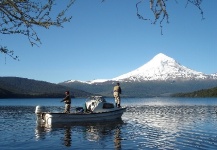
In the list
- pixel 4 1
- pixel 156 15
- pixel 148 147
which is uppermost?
pixel 4 1

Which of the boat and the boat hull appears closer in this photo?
the boat hull

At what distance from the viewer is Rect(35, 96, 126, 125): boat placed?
3775cm

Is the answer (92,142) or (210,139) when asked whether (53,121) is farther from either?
(210,139)

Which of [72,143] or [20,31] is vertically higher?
[20,31]

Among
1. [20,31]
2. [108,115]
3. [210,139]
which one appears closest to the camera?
[20,31]

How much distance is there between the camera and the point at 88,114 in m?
39.3

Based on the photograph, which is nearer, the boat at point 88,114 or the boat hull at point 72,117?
the boat hull at point 72,117

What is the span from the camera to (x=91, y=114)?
130 ft

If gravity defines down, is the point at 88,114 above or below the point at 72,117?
above

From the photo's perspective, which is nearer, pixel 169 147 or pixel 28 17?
pixel 28 17

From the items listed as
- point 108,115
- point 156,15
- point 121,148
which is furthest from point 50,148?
point 108,115

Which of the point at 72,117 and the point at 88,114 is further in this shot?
the point at 88,114

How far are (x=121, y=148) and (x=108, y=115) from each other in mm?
19736

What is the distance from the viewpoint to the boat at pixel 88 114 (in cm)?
3775
